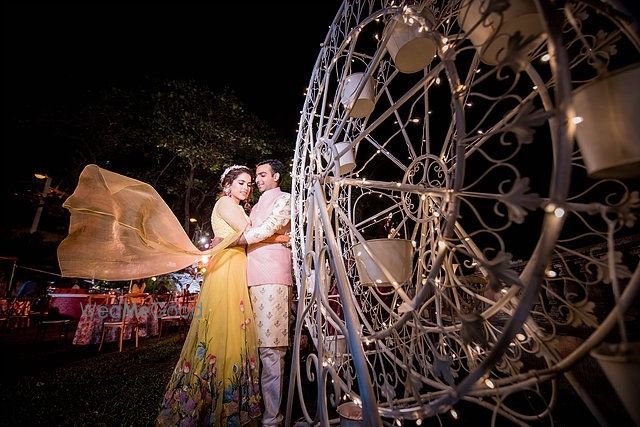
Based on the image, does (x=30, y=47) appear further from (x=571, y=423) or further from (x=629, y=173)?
(x=571, y=423)

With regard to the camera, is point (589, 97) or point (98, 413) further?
point (98, 413)

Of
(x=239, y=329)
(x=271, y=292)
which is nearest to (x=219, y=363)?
(x=239, y=329)

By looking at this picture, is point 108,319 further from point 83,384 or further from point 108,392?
point 108,392

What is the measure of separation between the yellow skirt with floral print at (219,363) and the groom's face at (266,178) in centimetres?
Result: 70

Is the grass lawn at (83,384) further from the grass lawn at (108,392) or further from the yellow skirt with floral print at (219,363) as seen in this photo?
the yellow skirt with floral print at (219,363)

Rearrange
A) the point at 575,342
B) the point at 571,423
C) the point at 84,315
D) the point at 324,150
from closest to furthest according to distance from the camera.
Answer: the point at 324,150, the point at 571,423, the point at 575,342, the point at 84,315

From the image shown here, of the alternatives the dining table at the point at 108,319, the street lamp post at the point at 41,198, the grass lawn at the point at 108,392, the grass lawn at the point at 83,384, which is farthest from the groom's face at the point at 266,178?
the street lamp post at the point at 41,198

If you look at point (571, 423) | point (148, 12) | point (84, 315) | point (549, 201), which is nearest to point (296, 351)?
point (549, 201)

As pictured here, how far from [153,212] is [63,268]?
663mm

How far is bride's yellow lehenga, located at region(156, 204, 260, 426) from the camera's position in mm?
1941

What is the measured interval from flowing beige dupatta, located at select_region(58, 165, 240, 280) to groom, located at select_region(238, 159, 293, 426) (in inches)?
9.1

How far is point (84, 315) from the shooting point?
5.97m

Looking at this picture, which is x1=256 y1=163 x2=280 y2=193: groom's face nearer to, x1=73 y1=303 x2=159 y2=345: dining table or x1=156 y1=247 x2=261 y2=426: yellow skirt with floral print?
x1=156 y1=247 x2=261 y2=426: yellow skirt with floral print

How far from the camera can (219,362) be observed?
6.73 feet
